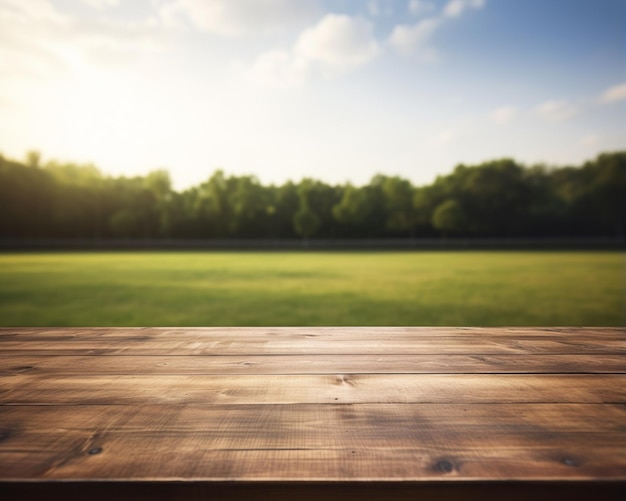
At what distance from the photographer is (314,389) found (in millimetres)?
1168

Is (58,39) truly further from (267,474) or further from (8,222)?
(8,222)

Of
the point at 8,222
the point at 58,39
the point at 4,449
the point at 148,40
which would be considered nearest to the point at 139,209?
the point at 8,222

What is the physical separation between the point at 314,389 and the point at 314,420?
221mm

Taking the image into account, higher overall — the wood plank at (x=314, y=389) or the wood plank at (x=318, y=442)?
the wood plank at (x=318, y=442)

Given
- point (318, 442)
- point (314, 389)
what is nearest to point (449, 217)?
point (314, 389)

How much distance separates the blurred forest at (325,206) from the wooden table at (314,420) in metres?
46.4

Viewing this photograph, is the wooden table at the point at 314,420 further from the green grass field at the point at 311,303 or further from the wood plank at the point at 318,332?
the green grass field at the point at 311,303

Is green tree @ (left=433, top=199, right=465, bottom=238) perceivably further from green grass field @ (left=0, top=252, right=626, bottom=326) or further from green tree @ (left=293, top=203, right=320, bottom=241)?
green grass field @ (left=0, top=252, right=626, bottom=326)

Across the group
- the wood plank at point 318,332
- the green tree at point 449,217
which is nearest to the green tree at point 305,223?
the green tree at point 449,217

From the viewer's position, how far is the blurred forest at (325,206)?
44.2 metres

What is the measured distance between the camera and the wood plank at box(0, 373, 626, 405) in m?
1.09

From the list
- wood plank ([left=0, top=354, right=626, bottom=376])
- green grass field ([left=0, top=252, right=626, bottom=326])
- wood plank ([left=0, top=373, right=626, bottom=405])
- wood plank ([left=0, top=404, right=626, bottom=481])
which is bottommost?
green grass field ([left=0, top=252, right=626, bottom=326])

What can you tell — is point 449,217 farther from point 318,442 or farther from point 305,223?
point 318,442

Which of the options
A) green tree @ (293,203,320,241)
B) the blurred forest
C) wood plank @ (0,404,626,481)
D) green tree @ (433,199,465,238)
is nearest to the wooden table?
wood plank @ (0,404,626,481)
